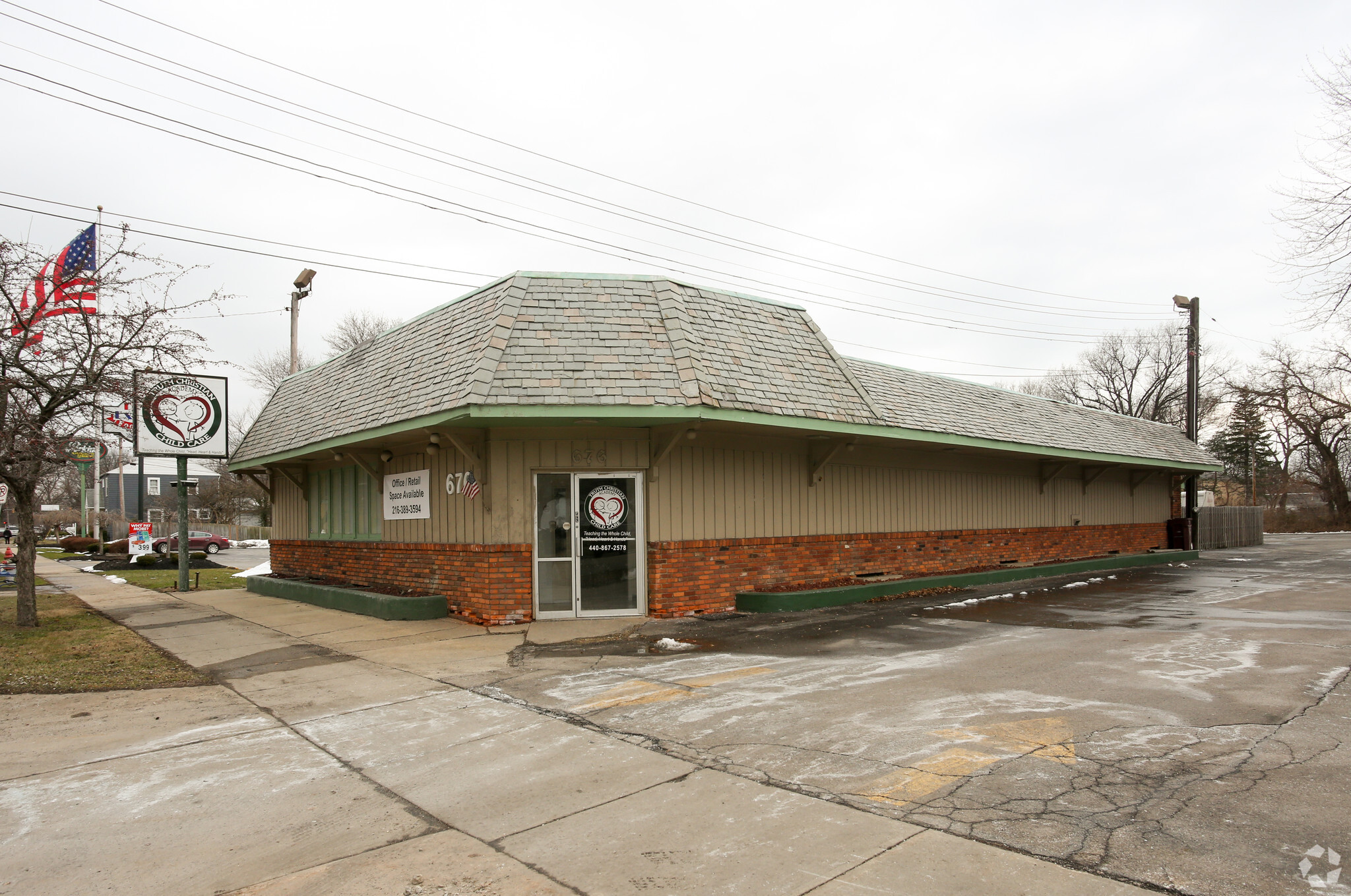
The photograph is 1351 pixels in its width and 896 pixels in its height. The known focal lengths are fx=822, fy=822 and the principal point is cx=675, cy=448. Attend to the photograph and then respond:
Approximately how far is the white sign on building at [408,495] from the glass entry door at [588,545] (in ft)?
7.52

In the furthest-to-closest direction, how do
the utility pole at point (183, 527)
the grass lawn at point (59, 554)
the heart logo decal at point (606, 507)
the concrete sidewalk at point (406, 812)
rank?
the grass lawn at point (59, 554) → the utility pole at point (183, 527) → the heart logo decal at point (606, 507) → the concrete sidewalk at point (406, 812)

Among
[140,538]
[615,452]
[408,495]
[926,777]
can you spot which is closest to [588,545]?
[615,452]

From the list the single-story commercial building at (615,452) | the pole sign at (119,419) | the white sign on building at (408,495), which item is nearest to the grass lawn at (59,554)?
the pole sign at (119,419)

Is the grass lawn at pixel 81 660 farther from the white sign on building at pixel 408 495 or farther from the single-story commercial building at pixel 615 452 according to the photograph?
the white sign on building at pixel 408 495

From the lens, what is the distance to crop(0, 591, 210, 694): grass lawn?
27.2 ft

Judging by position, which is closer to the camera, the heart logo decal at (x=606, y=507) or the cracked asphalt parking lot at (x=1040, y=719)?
the cracked asphalt parking lot at (x=1040, y=719)

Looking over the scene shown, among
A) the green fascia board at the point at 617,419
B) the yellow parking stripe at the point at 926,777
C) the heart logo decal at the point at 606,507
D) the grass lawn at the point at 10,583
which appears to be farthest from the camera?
the grass lawn at the point at 10,583

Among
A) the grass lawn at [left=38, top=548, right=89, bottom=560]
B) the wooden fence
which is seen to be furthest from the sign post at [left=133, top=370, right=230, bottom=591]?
the wooden fence

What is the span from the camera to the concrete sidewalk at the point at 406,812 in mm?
3723

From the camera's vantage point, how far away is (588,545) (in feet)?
38.5

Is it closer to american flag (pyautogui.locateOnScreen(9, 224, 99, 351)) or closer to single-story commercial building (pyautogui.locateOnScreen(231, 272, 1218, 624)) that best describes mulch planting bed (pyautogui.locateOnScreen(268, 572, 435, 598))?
single-story commercial building (pyautogui.locateOnScreen(231, 272, 1218, 624))

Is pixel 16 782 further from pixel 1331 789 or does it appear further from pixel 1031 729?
pixel 1331 789

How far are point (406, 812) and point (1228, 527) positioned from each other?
33511 millimetres

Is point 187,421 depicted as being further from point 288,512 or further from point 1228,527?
point 1228,527
